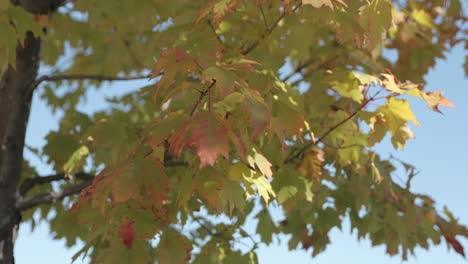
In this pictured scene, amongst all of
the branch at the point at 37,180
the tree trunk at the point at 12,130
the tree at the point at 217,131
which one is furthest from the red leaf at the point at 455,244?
the tree trunk at the point at 12,130

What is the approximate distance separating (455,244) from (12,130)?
3.36 meters

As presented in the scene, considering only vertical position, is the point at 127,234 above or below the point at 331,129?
below

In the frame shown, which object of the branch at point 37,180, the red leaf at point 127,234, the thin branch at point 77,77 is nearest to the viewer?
the red leaf at point 127,234

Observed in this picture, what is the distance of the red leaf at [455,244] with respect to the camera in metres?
3.97

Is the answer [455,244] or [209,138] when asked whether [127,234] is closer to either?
[209,138]

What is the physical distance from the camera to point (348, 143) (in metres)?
3.43

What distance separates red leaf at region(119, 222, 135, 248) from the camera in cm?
216

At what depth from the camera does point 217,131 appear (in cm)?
172

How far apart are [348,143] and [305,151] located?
0.28 m

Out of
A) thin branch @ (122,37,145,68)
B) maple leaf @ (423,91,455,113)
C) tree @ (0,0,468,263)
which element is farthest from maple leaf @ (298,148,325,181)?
thin branch @ (122,37,145,68)

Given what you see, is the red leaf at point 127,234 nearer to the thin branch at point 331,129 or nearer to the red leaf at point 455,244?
the thin branch at point 331,129

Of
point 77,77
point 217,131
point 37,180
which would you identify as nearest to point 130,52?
point 77,77

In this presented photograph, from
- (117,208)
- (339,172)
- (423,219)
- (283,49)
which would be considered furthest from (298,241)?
(117,208)

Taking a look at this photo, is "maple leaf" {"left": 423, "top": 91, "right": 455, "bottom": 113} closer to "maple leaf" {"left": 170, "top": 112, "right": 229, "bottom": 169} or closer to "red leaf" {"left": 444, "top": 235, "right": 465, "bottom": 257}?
"maple leaf" {"left": 170, "top": 112, "right": 229, "bottom": 169}
